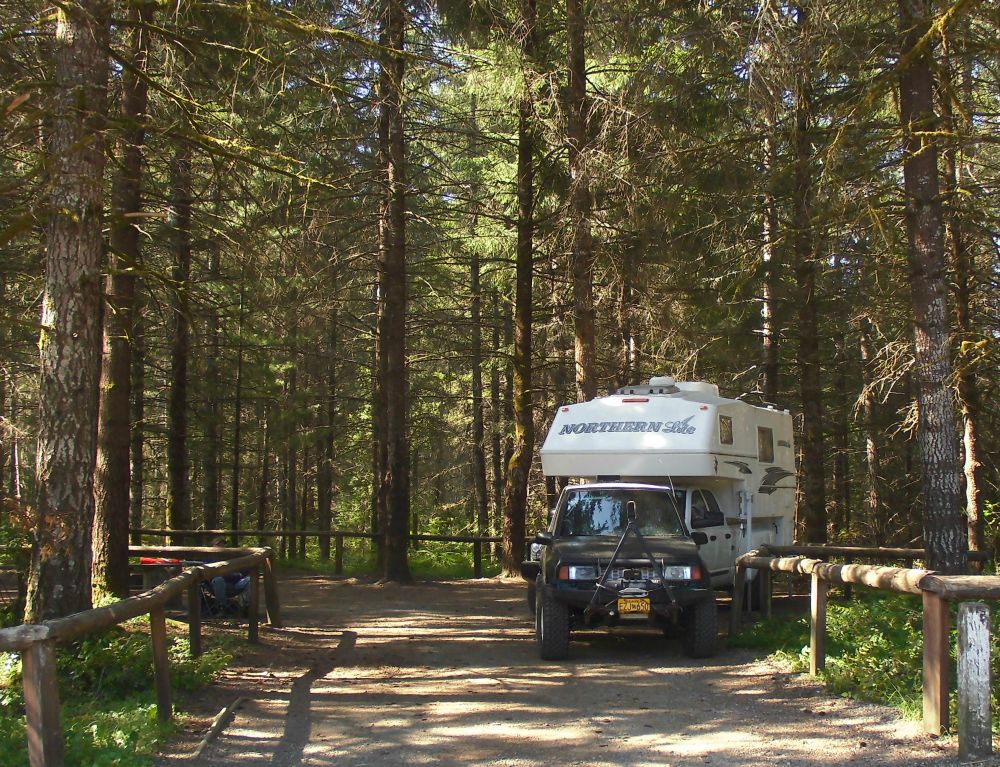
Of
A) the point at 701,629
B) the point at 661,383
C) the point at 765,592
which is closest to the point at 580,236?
the point at 661,383

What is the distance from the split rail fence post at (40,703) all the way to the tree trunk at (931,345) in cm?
879

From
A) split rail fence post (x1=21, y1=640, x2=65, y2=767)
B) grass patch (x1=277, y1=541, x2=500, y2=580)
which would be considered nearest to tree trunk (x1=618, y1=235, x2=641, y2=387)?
grass patch (x1=277, y1=541, x2=500, y2=580)

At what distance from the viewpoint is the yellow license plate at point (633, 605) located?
10.0 meters

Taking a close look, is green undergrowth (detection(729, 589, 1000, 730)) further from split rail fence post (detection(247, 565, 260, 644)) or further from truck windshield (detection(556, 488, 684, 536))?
split rail fence post (detection(247, 565, 260, 644))

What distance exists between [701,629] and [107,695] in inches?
237

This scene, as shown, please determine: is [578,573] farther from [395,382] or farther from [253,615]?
[395,382]

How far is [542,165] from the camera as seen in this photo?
19.4 meters

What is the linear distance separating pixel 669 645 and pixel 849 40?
7.45 meters

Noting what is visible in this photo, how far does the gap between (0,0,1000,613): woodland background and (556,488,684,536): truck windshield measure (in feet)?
9.54

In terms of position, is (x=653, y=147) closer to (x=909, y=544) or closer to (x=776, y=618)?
(x=776, y=618)

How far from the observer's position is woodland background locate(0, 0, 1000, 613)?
30.9 ft

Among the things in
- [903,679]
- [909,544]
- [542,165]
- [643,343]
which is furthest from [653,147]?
[909,544]

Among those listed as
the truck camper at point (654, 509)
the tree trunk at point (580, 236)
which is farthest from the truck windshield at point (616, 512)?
the tree trunk at point (580, 236)

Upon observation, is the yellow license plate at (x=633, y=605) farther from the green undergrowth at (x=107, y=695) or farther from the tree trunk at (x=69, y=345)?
the tree trunk at (x=69, y=345)
